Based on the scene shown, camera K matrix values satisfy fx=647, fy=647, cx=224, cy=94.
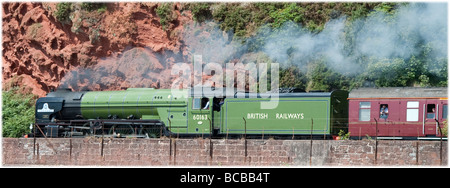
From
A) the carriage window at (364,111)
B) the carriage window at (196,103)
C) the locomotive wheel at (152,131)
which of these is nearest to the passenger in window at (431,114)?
the carriage window at (364,111)

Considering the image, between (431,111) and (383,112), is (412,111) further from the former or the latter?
(383,112)

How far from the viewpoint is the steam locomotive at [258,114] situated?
66.4 feet

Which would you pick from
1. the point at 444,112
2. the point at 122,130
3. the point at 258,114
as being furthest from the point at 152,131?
the point at 444,112

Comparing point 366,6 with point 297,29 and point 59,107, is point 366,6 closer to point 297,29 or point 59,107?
point 297,29

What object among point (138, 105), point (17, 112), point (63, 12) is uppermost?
point (63, 12)

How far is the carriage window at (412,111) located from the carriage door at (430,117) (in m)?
0.29

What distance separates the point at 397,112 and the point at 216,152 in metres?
5.84

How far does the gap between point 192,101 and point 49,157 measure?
5.34m

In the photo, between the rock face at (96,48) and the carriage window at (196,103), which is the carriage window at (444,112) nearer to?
the carriage window at (196,103)

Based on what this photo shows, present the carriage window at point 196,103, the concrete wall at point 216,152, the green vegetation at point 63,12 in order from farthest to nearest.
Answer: the green vegetation at point 63,12 → the carriage window at point 196,103 → the concrete wall at point 216,152

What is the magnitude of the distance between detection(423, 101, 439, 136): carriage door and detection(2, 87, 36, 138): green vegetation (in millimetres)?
16757

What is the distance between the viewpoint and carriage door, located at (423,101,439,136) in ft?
64.6

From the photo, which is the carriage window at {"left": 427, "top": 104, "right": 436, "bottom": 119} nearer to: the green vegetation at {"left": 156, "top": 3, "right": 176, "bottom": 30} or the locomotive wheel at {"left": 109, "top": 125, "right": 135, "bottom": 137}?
the locomotive wheel at {"left": 109, "top": 125, "right": 135, "bottom": 137}

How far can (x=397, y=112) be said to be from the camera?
66.9 ft
